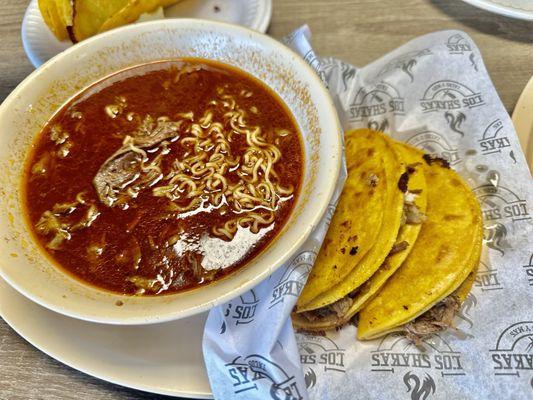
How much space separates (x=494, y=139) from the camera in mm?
2260

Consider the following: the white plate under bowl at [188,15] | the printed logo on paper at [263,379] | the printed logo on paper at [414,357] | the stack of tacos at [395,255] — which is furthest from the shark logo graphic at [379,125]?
the printed logo on paper at [263,379]

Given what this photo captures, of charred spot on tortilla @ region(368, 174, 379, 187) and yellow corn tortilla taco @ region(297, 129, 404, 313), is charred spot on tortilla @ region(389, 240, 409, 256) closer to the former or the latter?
yellow corn tortilla taco @ region(297, 129, 404, 313)

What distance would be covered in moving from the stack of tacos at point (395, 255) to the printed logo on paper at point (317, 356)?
49mm

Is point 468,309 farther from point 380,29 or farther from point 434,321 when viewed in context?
point 380,29

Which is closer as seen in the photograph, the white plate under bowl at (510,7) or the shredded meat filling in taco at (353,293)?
the shredded meat filling in taco at (353,293)

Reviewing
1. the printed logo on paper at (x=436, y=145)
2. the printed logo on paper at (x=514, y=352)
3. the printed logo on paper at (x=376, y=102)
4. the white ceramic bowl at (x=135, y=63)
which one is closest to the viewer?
the white ceramic bowl at (x=135, y=63)

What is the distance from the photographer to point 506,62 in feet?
9.64

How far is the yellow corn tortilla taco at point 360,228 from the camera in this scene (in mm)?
1898

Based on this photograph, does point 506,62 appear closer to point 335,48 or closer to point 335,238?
point 335,48

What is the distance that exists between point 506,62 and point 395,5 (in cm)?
88

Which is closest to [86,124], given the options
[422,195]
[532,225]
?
[422,195]

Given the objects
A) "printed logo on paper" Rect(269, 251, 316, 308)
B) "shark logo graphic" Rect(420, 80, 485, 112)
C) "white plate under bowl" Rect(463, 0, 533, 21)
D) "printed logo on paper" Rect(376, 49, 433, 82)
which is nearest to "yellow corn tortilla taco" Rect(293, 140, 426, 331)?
"printed logo on paper" Rect(269, 251, 316, 308)

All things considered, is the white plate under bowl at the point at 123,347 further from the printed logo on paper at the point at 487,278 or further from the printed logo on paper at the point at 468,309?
the printed logo on paper at the point at 487,278

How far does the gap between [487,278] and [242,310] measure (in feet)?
3.33
